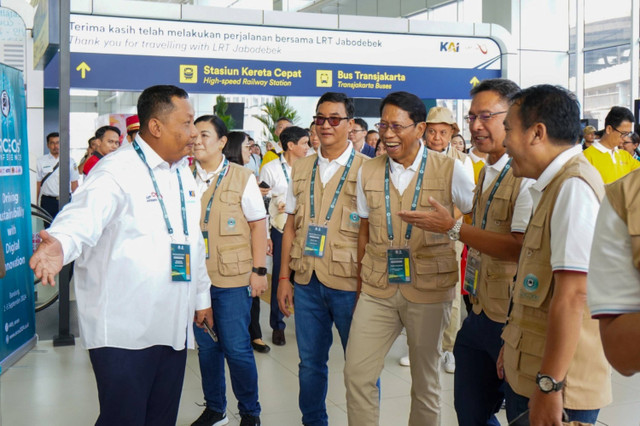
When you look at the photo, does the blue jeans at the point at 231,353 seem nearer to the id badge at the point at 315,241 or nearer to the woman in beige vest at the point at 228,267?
the woman in beige vest at the point at 228,267

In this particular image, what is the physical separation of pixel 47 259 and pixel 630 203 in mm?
1561

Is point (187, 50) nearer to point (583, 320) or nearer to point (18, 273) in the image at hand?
point (18, 273)

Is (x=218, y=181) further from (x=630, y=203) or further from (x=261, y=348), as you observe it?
(x=630, y=203)

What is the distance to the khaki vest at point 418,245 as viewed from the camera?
113 inches

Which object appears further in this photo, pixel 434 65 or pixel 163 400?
pixel 434 65

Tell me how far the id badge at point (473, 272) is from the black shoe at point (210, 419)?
1730 millimetres

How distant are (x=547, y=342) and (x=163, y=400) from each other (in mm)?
1478

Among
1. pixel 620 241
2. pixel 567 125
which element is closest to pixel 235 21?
pixel 567 125

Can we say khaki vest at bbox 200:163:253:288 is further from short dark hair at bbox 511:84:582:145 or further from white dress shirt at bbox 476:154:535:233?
short dark hair at bbox 511:84:582:145

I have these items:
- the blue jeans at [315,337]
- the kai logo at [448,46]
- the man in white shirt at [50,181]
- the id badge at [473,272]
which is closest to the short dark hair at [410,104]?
the id badge at [473,272]

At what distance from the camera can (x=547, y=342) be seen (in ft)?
5.93

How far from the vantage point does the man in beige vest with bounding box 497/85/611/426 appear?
1778mm

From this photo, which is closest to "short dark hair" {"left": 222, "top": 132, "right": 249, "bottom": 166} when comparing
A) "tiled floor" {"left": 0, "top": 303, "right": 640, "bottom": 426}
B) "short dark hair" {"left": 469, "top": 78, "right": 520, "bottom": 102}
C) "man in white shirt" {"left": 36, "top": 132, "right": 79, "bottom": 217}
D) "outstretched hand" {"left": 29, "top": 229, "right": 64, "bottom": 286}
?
"tiled floor" {"left": 0, "top": 303, "right": 640, "bottom": 426}

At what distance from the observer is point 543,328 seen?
1.96m
